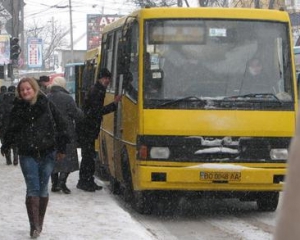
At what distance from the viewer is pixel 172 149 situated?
9750 mm

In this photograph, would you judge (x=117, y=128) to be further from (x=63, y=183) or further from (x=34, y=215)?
(x=34, y=215)

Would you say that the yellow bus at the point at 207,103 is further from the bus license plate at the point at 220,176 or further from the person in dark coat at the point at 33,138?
the person in dark coat at the point at 33,138

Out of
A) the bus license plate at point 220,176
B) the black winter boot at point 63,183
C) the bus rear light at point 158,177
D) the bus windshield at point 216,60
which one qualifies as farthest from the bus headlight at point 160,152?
the black winter boot at point 63,183

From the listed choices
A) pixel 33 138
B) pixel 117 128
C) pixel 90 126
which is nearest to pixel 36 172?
pixel 33 138

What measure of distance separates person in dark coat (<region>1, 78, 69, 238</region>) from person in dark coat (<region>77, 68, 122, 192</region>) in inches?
162

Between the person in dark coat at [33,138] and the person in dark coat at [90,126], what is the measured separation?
4.12 m

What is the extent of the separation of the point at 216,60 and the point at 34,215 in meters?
3.71

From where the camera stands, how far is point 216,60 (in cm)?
1023

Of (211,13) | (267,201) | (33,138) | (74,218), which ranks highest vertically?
(211,13)

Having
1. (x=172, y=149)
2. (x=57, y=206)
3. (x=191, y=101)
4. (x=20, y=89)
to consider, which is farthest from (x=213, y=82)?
(x=20, y=89)

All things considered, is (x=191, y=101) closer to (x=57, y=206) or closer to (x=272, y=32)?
(x=272, y=32)

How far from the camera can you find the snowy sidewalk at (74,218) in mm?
7910

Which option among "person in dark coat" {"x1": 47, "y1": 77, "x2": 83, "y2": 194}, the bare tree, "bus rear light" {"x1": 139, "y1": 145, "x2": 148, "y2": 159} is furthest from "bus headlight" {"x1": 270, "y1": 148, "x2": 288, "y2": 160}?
the bare tree

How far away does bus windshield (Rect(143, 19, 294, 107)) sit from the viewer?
33.0ft
